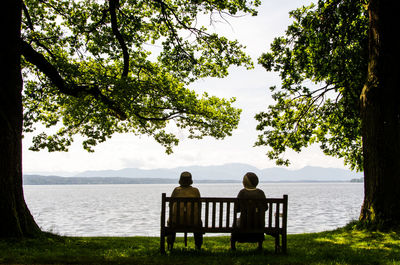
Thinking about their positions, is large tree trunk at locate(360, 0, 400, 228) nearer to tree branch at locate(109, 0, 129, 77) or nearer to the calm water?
the calm water

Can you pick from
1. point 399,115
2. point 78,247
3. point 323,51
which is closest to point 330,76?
point 323,51

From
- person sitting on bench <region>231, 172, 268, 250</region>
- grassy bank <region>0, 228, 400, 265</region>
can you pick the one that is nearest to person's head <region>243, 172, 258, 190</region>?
person sitting on bench <region>231, 172, 268, 250</region>

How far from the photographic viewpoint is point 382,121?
9.29 m

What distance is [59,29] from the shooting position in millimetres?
14438

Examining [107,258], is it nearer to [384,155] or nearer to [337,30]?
[384,155]

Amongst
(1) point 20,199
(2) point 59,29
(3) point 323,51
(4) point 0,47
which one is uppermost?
(2) point 59,29

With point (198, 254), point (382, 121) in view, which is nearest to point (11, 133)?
point (198, 254)

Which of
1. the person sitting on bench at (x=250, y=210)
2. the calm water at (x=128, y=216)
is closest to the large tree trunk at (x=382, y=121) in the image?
the calm water at (x=128, y=216)

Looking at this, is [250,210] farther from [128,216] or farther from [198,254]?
[128,216]

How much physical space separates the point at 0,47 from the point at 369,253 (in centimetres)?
954

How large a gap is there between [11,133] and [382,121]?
940 centimetres

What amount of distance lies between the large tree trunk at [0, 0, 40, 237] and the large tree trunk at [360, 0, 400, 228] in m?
8.70

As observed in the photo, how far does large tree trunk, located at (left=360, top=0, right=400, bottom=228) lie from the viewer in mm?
9055

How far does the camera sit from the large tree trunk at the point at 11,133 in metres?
8.07
